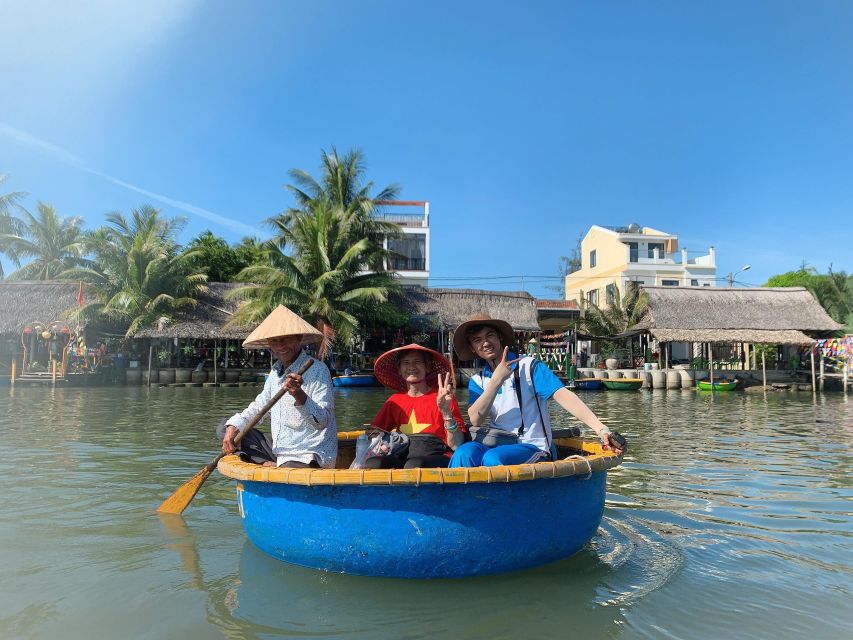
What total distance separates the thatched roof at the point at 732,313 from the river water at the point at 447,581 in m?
20.1

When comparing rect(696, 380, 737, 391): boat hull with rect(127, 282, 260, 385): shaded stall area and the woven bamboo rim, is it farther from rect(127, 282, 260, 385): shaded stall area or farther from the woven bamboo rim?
the woven bamboo rim

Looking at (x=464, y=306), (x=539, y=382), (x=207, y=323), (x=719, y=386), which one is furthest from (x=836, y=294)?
(x=539, y=382)

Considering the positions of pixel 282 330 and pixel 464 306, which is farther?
pixel 464 306

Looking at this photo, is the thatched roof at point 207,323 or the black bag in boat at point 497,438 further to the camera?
the thatched roof at point 207,323

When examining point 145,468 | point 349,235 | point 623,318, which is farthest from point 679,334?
point 145,468

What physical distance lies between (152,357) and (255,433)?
77.8 feet

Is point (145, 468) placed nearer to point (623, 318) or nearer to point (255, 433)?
point (255, 433)

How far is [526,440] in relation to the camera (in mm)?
4215

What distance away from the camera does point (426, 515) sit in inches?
141

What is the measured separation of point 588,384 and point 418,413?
20.9 metres

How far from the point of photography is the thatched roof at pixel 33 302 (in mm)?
25797

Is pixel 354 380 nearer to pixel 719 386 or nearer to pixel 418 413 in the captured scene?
pixel 719 386

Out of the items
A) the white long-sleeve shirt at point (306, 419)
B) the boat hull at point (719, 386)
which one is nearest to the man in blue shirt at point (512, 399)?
the white long-sleeve shirt at point (306, 419)

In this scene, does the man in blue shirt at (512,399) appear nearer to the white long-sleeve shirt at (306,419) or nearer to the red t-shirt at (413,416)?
the red t-shirt at (413,416)
